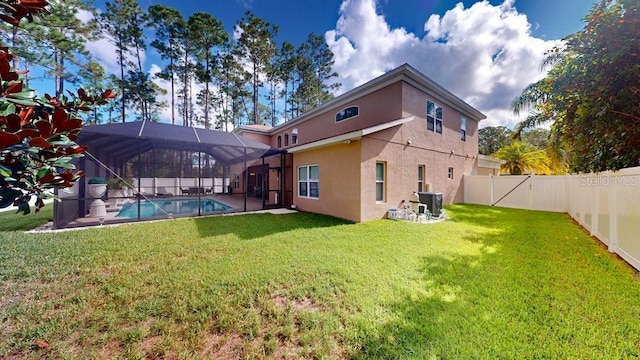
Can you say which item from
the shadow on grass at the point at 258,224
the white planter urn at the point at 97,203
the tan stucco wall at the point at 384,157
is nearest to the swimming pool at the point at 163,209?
the white planter urn at the point at 97,203

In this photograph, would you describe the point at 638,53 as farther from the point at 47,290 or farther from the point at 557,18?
the point at 47,290

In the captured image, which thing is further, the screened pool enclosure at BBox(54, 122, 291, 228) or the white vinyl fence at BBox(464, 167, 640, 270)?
the screened pool enclosure at BBox(54, 122, 291, 228)

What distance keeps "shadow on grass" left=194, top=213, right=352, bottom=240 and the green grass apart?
87cm

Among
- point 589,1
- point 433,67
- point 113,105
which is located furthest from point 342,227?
point 113,105

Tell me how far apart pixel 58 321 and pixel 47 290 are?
1.28 metres

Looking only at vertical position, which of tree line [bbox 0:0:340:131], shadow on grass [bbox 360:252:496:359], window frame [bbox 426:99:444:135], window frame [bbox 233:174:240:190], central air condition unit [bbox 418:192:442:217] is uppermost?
tree line [bbox 0:0:340:131]

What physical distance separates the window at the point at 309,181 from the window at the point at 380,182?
8.79 feet

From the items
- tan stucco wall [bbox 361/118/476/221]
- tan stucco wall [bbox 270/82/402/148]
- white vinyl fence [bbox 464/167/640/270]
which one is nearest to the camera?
white vinyl fence [bbox 464/167/640/270]

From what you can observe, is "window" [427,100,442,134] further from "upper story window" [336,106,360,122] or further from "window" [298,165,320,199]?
"window" [298,165,320,199]

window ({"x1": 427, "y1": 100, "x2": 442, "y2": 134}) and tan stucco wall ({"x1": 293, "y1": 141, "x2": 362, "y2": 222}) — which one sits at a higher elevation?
window ({"x1": 427, "y1": 100, "x2": 442, "y2": 134})

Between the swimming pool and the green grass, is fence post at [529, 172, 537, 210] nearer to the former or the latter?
the green grass

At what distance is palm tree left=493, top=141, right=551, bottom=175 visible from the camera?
1711cm

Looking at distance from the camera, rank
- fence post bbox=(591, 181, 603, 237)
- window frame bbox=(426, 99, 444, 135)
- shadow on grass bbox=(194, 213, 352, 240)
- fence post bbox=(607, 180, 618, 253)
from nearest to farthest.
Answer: fence post bbox=(607, 180, 618, 253) → fence post bbox=(591, 181, 603, 237) → shadow on grass bbox=(194, 213, 352, 240) → window frame bbox=(426, 99, 444, 135)

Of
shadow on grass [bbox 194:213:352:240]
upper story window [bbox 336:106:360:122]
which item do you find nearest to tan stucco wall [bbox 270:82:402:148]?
upper story window [bbox 336:106:360:122]
